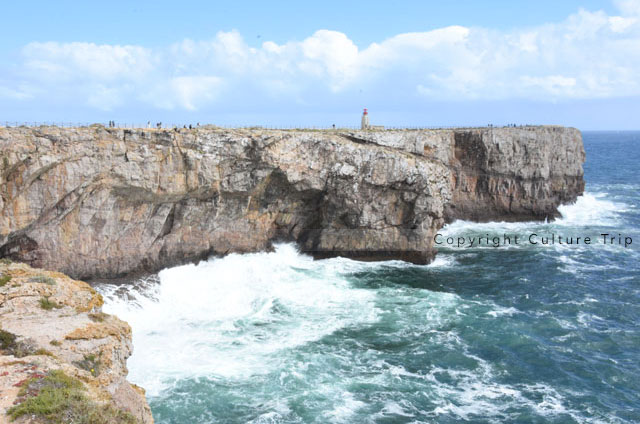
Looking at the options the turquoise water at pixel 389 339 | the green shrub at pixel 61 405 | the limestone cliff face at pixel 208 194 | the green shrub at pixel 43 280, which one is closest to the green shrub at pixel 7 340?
the green shrub at pixel 61 405

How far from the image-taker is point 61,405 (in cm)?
1391

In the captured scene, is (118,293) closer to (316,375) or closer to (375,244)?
(316,375)

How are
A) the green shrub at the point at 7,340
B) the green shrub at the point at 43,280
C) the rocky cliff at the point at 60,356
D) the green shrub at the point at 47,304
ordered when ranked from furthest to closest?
the green shrub at the point at 43,280 → the green shrub at the point at 47,304 → the green shrub at the point at 7,340 → the rocky cliff at the point at 60,356

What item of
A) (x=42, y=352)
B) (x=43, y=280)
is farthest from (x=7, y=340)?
(x=43, y=280)

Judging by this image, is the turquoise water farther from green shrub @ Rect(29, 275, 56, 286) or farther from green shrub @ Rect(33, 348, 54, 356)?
green shrub @ Rect(33, 348, 54, 356)

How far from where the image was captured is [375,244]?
50.5 m

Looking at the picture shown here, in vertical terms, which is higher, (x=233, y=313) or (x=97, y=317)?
(x=97, y=317)

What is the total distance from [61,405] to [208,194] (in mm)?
30978

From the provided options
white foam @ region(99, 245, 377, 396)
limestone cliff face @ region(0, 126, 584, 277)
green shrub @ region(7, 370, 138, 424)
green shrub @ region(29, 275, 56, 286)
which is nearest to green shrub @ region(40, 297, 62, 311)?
green shrub @ region(29, 275, 56, 286)

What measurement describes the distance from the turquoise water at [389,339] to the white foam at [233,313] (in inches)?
5.7

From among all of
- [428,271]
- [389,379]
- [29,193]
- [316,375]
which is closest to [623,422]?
[389,379]

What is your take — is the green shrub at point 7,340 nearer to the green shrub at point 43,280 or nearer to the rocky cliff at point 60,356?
the rocky cliff at point 60,356

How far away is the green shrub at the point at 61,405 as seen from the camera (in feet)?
44.8

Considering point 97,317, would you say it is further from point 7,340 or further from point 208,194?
point 208,194
